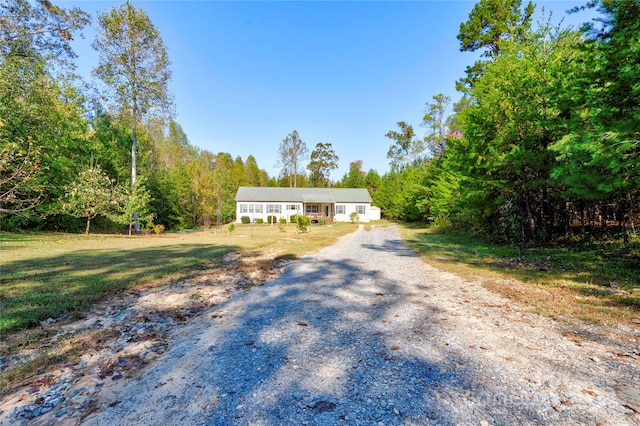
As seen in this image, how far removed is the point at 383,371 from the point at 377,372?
0.06 m

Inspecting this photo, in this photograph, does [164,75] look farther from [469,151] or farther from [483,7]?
[483,7]

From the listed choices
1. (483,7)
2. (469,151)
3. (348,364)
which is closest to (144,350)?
(348,364)

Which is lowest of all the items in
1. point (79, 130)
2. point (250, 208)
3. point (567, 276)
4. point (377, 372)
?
point (377, 372)

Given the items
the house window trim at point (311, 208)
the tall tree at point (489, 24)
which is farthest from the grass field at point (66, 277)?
the house window trim at point (311, 208)

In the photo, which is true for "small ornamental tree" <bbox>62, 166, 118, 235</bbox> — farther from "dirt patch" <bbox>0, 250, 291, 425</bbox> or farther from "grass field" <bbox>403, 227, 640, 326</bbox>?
"grass field" <bbox>403, 227, 640, 326</bbox>

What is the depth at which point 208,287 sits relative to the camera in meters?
6.28

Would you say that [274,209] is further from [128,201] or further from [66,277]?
[66,277]

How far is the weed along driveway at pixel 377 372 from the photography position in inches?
86.0

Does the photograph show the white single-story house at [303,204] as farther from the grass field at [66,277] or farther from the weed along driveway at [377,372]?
the weed along driveway at [377,372]

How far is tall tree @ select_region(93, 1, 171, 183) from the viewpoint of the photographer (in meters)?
18.2

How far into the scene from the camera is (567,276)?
6570mm

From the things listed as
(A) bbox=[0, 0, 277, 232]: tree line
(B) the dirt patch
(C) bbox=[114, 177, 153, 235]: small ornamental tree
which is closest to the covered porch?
(A) bbox=[0, 0, 277, 232]: tree line

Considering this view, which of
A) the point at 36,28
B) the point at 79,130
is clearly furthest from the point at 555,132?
the point at 79,130

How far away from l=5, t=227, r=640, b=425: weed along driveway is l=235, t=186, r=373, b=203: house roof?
34722 mm
